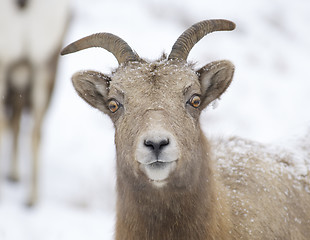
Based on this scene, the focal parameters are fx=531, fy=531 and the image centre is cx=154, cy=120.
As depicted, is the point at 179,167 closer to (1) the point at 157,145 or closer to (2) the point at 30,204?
(1) the point at 157,145

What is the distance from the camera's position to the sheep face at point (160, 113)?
385cm

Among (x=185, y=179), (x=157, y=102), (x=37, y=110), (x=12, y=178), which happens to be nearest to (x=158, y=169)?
(x=185, y=179)

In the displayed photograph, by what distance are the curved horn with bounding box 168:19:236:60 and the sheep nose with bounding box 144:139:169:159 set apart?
1153 millimetres

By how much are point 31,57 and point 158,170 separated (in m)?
5.08

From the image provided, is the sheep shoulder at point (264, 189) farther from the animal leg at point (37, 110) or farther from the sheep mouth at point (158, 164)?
the animal leg at point (37, 110)

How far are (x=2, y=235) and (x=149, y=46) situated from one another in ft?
39.8

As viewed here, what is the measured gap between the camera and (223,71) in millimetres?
4910

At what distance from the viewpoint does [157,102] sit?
4.18m

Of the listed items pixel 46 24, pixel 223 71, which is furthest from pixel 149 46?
pixel 223 71

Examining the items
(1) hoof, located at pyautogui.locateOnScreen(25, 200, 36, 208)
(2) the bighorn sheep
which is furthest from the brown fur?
(1) hoof, located at pyautogui.locateOnScreen(25, 200, 36, 208)

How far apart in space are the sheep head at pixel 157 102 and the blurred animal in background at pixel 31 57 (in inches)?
139

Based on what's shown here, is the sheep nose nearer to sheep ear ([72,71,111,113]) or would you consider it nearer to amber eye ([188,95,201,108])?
amber eye ([188,95,201,108])

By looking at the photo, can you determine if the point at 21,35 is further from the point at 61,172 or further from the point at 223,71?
the point at 223,71

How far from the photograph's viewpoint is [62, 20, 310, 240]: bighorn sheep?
405 cm
